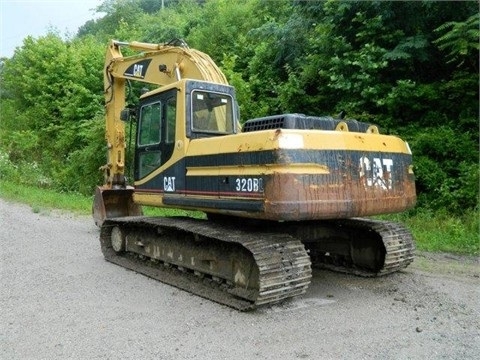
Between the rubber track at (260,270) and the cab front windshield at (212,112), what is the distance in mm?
1149

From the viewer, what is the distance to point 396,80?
10430 millimetres

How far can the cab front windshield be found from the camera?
20.2 feet

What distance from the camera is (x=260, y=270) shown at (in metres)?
4.81

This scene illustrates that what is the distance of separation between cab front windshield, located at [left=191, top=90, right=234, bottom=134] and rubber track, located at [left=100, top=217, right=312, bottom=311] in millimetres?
1149

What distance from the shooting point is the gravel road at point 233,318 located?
403 cm

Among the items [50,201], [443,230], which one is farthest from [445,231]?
[50,201]

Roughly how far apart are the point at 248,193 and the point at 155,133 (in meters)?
2.12

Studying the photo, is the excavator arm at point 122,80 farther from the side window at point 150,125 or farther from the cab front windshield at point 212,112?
the cab front windshield at point 212,112

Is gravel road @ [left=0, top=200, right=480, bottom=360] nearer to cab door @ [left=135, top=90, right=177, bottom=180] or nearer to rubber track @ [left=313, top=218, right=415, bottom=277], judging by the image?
rubber track @ [left=313, top=218, right=415, bottom=277]

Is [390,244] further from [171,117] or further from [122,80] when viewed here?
[122,80]

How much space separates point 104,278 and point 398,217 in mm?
5432

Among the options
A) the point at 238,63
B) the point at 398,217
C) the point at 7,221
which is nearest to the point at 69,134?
the point at 238,63

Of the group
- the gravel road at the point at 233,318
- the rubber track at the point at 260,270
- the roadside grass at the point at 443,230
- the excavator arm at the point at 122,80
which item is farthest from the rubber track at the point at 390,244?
the excavator arm at the point at 122,80

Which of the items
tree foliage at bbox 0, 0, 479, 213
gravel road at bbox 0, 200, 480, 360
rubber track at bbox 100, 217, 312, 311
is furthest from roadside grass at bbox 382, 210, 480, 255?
rubber track at bbox 100, 217, 312, 311
